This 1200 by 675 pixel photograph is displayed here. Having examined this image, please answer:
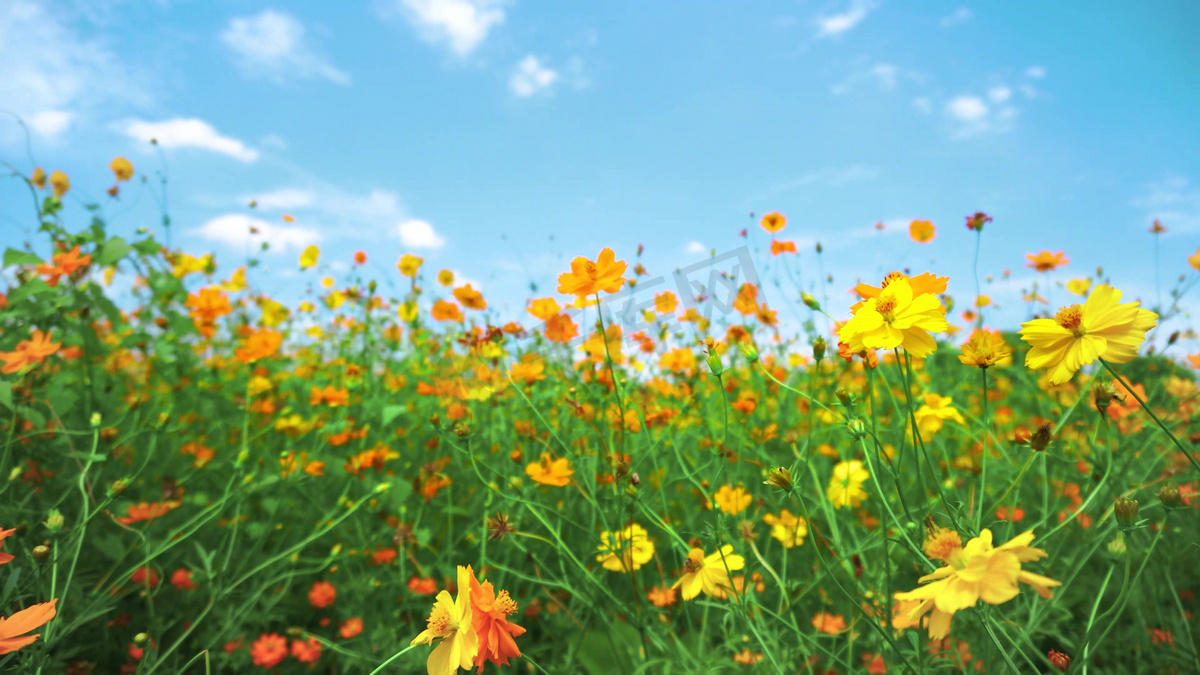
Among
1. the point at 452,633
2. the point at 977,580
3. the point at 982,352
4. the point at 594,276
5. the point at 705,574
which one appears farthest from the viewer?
the point at 594,276

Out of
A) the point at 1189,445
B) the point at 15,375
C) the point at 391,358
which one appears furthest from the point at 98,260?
the point at 1189,445

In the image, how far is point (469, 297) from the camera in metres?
1.73

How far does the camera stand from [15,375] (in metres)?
1.58

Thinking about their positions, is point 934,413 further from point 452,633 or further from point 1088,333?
point 452,633

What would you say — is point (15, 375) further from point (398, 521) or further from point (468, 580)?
point (468, 580)

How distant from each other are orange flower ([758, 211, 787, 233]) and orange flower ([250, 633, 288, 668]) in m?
1.88

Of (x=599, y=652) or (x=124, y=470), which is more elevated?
(x=124, y=470)

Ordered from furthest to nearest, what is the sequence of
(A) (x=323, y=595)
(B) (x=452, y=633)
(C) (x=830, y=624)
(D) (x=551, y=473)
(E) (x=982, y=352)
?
1. (A) (x=323, y=595)
2. (C) (x=830, y=624)
3. (D) (x=551, y=473)
4. (E) (x=982, y=352)
5. (B) (x=452, y=633)

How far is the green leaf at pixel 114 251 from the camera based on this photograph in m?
1.59

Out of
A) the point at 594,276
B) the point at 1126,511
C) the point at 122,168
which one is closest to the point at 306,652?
the point at 594,276

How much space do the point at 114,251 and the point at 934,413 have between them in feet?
6.58

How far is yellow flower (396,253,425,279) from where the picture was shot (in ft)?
6.86

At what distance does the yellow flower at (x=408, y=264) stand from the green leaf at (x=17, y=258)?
93 cm

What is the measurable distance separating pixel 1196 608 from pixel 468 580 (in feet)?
5.78
